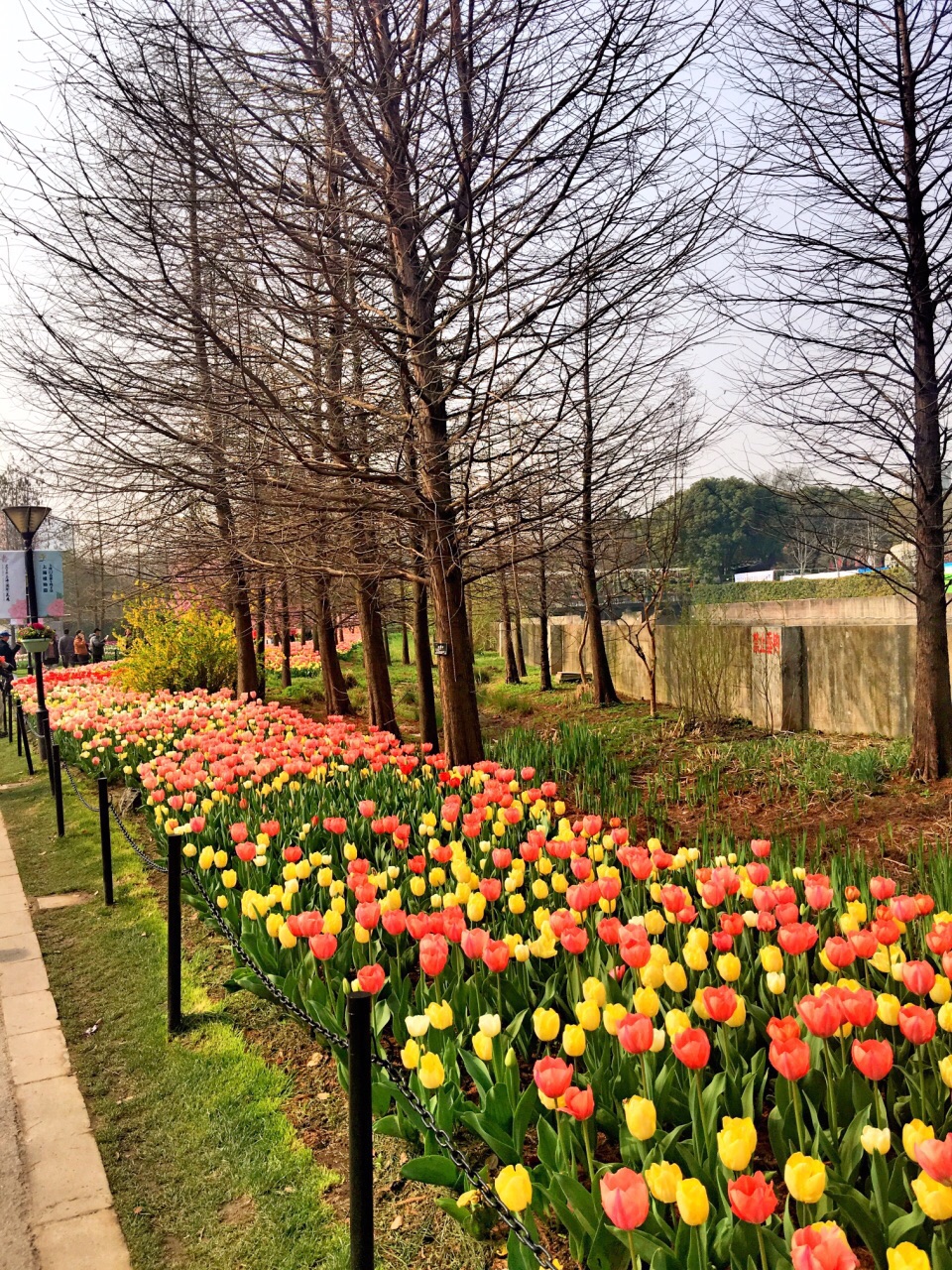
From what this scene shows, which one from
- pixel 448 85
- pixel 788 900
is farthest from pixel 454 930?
pixel 448 85

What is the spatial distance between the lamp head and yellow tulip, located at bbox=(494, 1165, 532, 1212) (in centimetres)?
1171

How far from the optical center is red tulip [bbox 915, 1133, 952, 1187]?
1460 mm

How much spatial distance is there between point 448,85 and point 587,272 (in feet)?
4.21

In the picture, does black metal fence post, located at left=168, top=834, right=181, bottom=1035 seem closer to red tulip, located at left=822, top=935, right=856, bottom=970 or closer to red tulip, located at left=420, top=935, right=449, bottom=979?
red tulip, located at left=420, top=935, right=449, bottom=979

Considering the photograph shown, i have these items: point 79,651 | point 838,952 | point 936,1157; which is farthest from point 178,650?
point 79,651

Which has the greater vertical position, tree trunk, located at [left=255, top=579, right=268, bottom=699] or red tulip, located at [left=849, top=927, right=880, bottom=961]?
tree trunk, located at [left=255, top=579, right=268, bottom=699]

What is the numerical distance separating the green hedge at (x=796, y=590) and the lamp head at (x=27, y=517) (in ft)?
41.7

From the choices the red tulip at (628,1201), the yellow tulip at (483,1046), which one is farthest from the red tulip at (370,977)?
the red tulip at (628,1201)

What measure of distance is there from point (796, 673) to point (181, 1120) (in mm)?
8366

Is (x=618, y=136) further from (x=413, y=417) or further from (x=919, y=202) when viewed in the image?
(x=919, y=202)

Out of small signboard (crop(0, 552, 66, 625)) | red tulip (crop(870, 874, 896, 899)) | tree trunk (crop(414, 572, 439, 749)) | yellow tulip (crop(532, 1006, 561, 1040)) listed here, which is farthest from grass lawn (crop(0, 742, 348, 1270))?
small signboard (crop(0, 552, 66, 625))

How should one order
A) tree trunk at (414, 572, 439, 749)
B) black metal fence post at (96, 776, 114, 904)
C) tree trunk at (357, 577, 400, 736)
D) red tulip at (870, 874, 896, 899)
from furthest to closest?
tree trunk at (357, 577, 400, 736)
tree trunk at (414, 572, 439, 749)
black metal fence post at (96, 776, 114, 904)
red tulip at (870, 874, 896, 899)

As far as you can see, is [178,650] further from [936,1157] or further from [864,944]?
[936,1157]

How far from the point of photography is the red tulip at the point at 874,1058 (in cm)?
184
